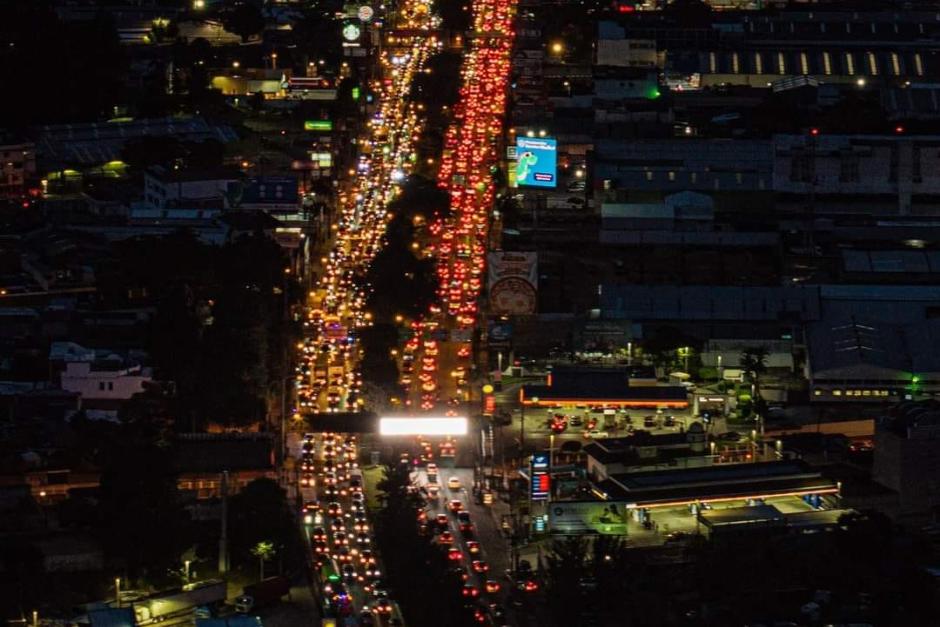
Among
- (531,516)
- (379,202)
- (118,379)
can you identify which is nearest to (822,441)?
(531,516)

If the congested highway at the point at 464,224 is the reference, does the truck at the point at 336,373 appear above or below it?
below

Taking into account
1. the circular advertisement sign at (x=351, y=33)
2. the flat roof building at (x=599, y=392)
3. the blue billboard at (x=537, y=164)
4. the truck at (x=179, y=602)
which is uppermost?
the circular advertisement sign at (x=351, y=33)

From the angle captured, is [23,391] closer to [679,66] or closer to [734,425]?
[734,425]

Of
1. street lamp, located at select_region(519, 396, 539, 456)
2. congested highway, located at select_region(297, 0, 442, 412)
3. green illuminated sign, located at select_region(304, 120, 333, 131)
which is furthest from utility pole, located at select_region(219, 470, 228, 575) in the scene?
green illuminated sign, located at select_region(304, 120, 333, 131)

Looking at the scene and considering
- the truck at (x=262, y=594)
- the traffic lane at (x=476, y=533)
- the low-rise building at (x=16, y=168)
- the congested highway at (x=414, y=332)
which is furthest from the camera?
the low-rise building at (x=16, y=168)

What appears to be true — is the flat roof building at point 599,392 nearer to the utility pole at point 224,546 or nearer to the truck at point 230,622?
the utility pole at point 224,546

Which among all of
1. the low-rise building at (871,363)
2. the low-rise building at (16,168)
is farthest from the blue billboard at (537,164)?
the low-rise building at (871,363)

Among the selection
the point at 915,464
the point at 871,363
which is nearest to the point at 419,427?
the point at 915,464
